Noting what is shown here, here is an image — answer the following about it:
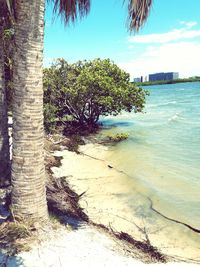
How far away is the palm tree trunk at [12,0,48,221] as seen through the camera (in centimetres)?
525

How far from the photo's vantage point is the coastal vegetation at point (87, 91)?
19.8 meters

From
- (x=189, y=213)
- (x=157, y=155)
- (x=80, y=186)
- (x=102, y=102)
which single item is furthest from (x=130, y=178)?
(x=102, y=102)

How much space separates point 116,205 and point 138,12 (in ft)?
16.0

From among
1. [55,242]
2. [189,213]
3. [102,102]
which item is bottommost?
[189,213]

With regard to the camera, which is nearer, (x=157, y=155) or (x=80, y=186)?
(x=80, y=186)

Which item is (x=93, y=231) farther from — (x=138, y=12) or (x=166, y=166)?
(x=166, y=166)

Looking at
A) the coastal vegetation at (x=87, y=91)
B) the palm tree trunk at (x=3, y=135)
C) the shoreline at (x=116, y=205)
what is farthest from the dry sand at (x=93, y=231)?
the coastal vegetation at (x=87, y=91)

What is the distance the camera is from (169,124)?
27.5m

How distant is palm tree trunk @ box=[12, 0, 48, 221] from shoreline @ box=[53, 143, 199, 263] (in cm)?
193

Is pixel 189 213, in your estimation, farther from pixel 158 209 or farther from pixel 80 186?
pixel 80 186

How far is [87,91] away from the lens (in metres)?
19.7

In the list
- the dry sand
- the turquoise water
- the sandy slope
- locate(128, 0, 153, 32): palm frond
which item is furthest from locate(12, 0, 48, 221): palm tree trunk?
the turquoise water

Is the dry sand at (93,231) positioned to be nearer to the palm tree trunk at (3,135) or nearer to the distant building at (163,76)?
the palm tree trunk at (3,135)

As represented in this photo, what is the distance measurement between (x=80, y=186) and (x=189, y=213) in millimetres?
3166
